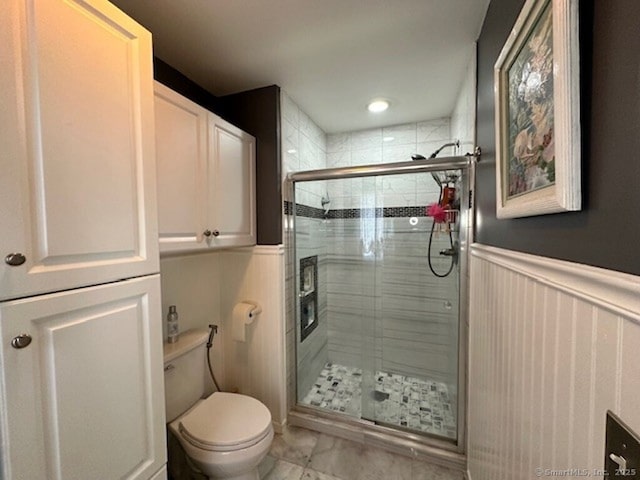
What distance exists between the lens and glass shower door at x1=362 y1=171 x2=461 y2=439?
2.02m

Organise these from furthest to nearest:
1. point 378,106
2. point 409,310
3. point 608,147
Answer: point 409,310 < point 378,106 < point 608,147

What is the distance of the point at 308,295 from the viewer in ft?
7.52

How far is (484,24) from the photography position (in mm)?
1240

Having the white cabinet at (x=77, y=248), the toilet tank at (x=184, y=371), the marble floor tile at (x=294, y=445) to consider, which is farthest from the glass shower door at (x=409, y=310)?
the white cabinet at (x=77, y=248)

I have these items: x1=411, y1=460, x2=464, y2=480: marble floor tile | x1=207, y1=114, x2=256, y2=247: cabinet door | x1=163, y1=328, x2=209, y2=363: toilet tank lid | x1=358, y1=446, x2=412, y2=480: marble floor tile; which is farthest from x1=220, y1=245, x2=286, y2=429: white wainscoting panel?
x1=411, y1=460, x2=464, y2=480: marble floor tile

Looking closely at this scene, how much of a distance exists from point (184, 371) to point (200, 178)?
1070 millimetres

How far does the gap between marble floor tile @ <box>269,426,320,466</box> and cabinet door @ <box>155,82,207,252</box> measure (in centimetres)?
140

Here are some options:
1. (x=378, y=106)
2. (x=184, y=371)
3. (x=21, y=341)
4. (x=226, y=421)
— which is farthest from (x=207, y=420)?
(x=378, y=106)

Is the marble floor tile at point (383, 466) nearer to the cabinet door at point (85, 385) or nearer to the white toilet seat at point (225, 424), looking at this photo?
the white toilet seat at point (225, 424)

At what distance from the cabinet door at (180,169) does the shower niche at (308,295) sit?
95 cm

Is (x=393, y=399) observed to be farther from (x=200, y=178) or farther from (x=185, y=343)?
(x=200, y=178)

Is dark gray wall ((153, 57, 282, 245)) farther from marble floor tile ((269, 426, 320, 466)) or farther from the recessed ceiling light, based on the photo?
marble floor tile ((269, 426, 320, 466))

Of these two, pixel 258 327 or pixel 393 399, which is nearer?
pixel 258 327

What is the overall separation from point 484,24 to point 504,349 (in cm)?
140
